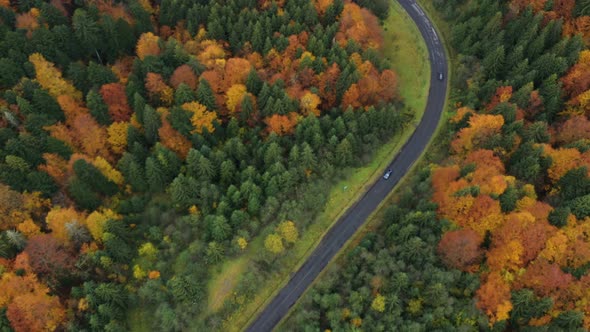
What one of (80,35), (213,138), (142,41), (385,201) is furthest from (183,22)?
(385,201)

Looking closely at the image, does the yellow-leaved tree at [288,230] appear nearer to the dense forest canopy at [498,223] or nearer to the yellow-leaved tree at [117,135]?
the dense forest canopy at [498,223]

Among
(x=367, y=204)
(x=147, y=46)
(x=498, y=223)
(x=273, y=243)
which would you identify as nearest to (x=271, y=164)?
(x=273, y=243)

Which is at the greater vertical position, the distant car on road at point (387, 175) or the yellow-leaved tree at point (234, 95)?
the yellow-leaved tree at point (234, 95)

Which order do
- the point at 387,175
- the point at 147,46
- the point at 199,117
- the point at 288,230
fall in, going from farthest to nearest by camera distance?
the point at 147,46 → the point at 387,175 → the point at 199,117 → the point at 288,230

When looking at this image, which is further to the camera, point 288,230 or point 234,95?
point 234,95

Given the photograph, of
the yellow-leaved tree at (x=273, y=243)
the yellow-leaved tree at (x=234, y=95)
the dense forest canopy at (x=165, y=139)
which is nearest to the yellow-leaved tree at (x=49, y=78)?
the dense forest canopy at (x=165, y=139)

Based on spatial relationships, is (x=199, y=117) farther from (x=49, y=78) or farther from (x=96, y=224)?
(x=49, y=78)

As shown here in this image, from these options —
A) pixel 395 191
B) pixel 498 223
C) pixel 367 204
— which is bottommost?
pixel 367 204

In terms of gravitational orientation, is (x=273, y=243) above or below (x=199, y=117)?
below
